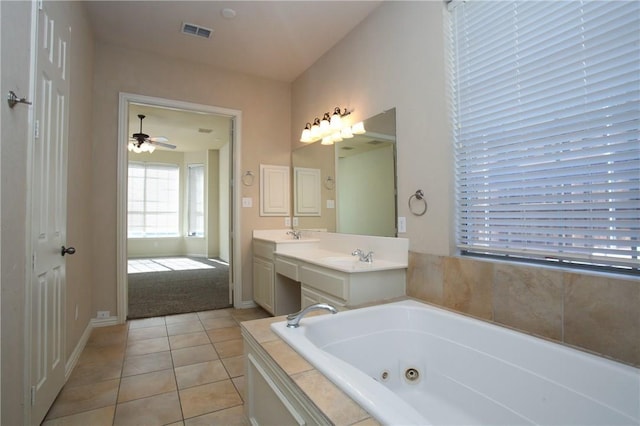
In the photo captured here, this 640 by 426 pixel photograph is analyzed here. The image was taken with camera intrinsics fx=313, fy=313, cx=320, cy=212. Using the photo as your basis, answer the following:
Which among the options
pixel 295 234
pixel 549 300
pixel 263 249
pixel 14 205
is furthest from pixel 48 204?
pixel 549 300

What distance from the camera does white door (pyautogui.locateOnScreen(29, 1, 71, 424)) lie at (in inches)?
59.4

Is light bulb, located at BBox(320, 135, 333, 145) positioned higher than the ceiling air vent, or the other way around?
the ceiling air vent

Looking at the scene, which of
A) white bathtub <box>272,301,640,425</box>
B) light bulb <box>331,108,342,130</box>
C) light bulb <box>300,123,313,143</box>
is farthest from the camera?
light bulb <box>300,123,313,143</box>

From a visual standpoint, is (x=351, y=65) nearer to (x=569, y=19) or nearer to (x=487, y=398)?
(x=569, y=19)

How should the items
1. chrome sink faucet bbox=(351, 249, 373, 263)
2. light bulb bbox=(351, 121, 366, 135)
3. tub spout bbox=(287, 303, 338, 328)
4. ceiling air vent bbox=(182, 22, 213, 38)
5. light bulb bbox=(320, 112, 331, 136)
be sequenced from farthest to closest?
light bulb bbox=(320, 112, 331, 136)
ceiling air vent bbox=(182, 22, 213, 38)
light bulb bbox=(351, 121, 366, 135)
chrome sink faucet bbox=(351, 249, 373, 263)
tub spout bbox=(287, 303, 338, 328)

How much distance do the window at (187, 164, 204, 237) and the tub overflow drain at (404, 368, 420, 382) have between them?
289 inches

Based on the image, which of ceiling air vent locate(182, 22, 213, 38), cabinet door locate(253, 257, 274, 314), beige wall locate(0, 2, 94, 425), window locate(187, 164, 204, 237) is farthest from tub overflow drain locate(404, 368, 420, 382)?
window locate(187, 164, 204, 237)

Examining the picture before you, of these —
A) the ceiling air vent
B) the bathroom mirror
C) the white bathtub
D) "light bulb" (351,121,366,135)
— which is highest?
the ceiling air vent

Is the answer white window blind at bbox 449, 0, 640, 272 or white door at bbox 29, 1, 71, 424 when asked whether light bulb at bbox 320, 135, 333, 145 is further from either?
white door at bbox 29, 1, 71, 424

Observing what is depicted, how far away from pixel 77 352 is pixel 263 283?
→ 1.68 m

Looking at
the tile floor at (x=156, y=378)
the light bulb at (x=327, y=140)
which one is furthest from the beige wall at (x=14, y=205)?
the light bulb at (x=327, y=140)

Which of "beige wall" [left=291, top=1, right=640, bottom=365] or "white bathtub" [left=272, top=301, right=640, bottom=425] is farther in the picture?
"beige wall" [left=291, top=1, right=640, bottom=365]

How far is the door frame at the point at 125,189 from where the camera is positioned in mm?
3195

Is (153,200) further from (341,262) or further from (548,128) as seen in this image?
(548,128)
